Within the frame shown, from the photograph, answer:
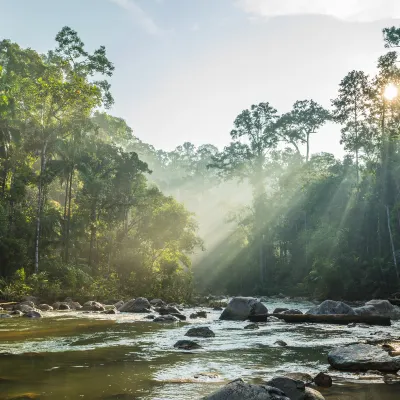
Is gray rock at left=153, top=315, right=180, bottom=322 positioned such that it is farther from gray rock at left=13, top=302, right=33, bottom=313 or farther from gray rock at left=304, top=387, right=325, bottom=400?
gray rock at left=304, top=387, right=325, bottom=400

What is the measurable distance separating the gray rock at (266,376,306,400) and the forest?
18.7m

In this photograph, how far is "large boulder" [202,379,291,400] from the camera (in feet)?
14.6

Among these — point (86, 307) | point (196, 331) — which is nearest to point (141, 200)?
point (86, 307)

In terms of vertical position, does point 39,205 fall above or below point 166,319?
above

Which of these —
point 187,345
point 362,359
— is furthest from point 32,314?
point 362,359

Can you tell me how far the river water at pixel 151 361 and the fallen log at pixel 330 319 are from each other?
806 mm

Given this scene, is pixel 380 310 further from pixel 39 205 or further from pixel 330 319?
pixel 39 205

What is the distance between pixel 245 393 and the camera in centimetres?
446

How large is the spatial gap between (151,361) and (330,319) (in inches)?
357

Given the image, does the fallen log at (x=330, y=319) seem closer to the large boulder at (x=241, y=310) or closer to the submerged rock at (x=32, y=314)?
the large boulder at (x=241, y=310)

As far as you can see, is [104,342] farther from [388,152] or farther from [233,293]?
[233,293]

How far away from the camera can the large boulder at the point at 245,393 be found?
4441 millimetres

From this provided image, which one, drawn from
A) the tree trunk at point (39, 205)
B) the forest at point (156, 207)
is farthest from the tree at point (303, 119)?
the tree trunk at point (39, 205)

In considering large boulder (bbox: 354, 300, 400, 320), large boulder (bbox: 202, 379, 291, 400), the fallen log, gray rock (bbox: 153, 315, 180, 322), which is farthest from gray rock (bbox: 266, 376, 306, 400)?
large boulder (bbox: 354, 300, 400, 320)
